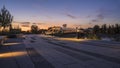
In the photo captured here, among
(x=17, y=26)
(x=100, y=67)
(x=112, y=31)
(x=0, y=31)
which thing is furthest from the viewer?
(x=112, y=31)

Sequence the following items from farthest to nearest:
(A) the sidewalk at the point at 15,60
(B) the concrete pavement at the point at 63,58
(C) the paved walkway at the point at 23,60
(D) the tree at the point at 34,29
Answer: (D) the tree at the point at 34,29
(A) the sidewalk at the point at 15,60
(C) the paved walkway at the point at 23,60
(B) the concrete pavement at the point at 63,58

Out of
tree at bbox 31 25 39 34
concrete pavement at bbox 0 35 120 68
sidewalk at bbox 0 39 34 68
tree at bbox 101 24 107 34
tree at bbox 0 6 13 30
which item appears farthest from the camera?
tree at bbox 31 25 39 34

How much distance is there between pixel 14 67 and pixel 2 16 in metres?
52.7

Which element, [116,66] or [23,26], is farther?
[23,26]

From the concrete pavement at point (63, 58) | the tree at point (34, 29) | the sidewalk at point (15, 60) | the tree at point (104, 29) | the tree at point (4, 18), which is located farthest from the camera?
the tree at point (34, 29)

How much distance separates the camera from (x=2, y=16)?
60.1 metres

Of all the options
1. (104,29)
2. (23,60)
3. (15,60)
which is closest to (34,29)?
(104,29)

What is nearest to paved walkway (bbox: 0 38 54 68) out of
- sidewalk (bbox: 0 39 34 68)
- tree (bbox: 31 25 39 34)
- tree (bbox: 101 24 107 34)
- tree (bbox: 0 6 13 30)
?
sidewalk (bbox: 0 39 34 68)

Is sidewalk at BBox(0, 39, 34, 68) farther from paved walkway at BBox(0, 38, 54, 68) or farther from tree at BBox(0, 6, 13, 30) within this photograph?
tree at BBox(0, 6, 13, 30)

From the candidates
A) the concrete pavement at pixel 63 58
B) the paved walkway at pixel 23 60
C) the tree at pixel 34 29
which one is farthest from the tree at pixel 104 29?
the paved walkway at pixel 23 60

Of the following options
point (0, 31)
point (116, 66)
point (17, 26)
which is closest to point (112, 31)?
point (17, 26)

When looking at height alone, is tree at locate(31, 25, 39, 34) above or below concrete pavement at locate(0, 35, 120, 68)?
above

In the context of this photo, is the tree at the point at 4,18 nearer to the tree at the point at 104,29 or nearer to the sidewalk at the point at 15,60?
the sidewalk at the point at 15,60

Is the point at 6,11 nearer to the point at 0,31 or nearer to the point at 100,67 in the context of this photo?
the point at 0,31
